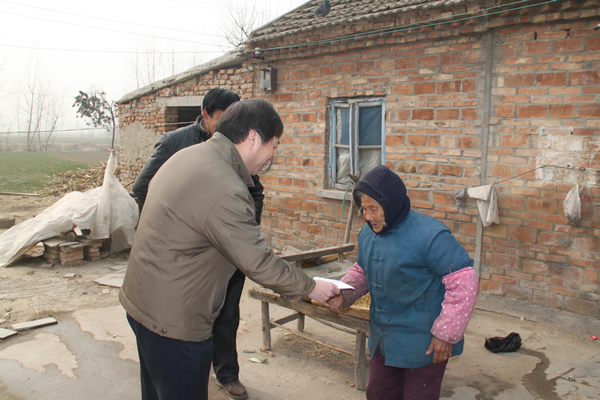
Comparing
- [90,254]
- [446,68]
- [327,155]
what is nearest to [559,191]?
[446,68]

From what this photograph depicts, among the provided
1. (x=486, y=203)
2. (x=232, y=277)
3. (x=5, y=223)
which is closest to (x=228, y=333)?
(x=232, y=277)

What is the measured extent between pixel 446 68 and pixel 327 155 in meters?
2.25

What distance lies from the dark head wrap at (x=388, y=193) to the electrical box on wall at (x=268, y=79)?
220 inches

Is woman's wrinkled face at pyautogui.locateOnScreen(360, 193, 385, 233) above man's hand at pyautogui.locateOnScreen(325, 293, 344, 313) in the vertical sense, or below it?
above

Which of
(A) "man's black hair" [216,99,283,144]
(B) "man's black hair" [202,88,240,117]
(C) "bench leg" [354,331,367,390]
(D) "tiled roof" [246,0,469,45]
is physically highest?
(D) "tiled roof" [246,0,469,45]

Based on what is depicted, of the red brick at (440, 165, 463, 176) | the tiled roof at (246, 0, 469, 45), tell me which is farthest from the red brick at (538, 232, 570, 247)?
the tiled roof at (246, 0, 469, 45)

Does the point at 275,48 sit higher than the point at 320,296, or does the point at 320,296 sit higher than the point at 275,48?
the point at 275,48

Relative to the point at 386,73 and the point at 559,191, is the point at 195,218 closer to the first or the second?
the point at 559,191

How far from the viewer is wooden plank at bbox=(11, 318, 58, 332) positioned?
16.2 ft

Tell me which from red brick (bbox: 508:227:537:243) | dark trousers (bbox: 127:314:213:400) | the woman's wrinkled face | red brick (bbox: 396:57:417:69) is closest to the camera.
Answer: dark trousers (bbox: 127:314:213:400)

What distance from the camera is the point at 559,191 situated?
199 inches

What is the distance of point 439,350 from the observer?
7.58ft

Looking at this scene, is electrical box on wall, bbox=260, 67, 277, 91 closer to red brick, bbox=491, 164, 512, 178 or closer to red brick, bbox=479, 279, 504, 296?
red brick, bbox=491, 164, 512, 178

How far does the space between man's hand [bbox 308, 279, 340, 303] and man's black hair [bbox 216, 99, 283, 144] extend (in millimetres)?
820
